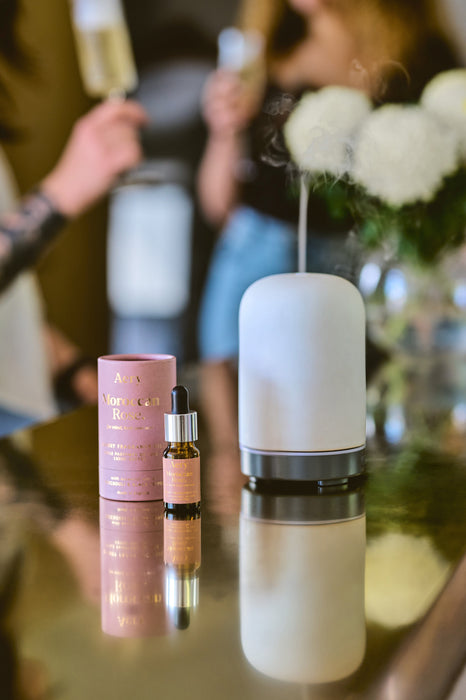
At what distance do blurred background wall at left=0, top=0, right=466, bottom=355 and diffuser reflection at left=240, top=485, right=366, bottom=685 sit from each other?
6.70ft

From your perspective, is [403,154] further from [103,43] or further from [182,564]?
[103,43]

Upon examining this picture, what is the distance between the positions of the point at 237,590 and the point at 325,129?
45cm

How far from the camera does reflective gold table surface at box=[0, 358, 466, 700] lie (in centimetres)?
42

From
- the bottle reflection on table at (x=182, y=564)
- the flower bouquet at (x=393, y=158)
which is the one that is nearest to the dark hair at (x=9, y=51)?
the flower bouquet at (x=393, y=158)

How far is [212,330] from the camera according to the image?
2.92 m

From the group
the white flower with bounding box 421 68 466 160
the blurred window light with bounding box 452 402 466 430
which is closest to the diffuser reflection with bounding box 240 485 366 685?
the blurred window light with bounding box 452 402 466 430

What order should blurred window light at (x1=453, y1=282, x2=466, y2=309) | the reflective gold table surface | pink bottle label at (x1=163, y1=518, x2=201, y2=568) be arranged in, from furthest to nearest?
blurred window light at (x1=453, y1=282, x2=466, y2=309) < pink bottle label at (x1=163, y1=518, x2=201, y2=568) < the reflective gold table surface

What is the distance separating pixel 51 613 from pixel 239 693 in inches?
6.0

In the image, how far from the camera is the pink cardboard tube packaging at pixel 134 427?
742mm

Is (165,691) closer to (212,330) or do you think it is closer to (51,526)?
(51,526)

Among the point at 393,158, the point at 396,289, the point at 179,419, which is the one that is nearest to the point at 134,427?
the point at 179,419

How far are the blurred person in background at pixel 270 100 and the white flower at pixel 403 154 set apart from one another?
1633 mm

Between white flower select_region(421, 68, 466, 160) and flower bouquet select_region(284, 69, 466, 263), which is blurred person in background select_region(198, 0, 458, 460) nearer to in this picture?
flower bouquet select_region(284, 69, 466, 263)

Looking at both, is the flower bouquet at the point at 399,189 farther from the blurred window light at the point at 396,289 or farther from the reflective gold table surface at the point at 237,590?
the reflective gold table surface at the point at 237,590
